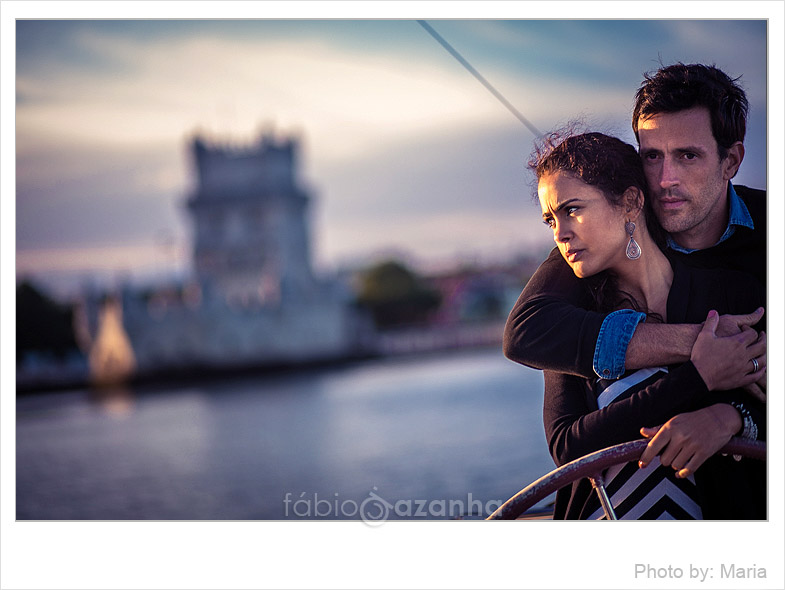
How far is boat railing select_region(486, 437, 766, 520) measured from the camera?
4.68ft

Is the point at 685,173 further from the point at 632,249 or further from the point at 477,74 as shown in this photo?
the point at 477,74

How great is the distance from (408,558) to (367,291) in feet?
116

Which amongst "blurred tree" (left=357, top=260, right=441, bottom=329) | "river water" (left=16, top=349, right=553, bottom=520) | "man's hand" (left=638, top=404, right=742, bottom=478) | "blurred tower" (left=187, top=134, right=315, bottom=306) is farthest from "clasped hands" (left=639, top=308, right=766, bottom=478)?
"blurred tree" (left=357, top=260, right=441, bottom=329)

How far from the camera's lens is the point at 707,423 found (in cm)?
151

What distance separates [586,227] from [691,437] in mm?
434

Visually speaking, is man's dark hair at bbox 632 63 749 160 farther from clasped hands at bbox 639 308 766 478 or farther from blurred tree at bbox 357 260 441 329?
blurred tree at bbox 357 260 441 329

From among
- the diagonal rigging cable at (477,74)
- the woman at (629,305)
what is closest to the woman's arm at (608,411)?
the woman at (629,305)

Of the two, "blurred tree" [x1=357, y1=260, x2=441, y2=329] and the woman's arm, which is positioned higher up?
the woman's arm

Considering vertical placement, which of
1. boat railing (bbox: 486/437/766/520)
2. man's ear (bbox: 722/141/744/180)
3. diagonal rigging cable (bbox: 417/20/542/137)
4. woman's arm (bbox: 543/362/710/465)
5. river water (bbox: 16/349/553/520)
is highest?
diagonal rigging cable (bbox: 417/20/542/137)

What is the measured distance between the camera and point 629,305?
1671 mm

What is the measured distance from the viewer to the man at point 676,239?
153cm

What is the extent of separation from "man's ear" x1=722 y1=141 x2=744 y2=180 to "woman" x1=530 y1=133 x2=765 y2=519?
0.67 feet

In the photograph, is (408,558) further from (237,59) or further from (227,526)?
(237,59)

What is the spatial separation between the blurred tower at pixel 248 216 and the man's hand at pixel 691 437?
3441cm
